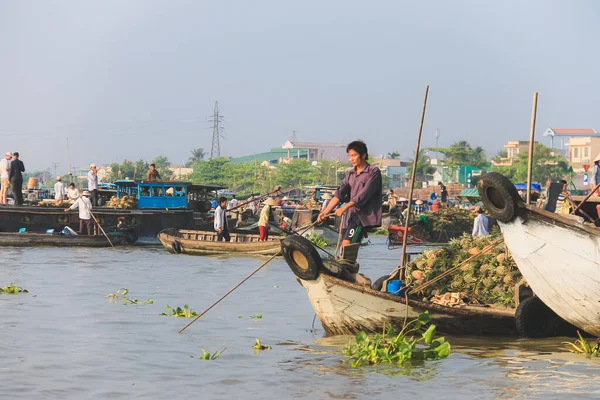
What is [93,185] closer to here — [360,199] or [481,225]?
[481,225]

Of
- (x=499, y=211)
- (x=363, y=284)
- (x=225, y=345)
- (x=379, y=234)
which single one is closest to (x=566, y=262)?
(x=499, y=211)

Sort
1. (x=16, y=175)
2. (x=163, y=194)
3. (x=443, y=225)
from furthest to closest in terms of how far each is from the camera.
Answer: (x=443, y=225), (x=163, y=194), (x=16, y=175)

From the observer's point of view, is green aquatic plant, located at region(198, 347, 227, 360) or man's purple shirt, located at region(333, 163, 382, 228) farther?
man's purple shirt, located at region(333, 163, 382, 228)

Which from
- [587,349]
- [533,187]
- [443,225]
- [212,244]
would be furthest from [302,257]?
Answer: [533,187]

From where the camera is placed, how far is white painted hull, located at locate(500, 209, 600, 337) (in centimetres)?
780

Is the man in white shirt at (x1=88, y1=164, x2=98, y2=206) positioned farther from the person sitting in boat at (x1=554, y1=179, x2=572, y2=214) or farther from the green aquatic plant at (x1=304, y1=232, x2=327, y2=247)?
the person sitting in boat at (x1=554, y1=179, x2=572, y2=214)

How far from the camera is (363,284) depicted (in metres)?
8.82

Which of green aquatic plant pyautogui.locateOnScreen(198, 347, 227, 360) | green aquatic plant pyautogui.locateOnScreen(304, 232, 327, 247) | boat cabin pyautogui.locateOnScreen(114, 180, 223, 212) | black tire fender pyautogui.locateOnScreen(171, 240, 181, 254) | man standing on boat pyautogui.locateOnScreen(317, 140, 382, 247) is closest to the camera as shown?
green aquatic plant pyautogui.locateOnScreen(198, 347, 227, 360)

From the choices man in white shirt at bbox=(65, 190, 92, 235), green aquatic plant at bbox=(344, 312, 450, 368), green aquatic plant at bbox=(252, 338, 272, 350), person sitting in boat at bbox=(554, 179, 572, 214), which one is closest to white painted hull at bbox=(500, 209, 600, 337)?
green aquatic plant at bbox=(344, 312, 450, 368)

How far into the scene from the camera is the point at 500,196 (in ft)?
26.2

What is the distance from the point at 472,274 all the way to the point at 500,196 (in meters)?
1.94

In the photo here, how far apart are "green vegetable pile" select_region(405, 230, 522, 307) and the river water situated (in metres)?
0.65

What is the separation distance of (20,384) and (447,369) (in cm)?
333

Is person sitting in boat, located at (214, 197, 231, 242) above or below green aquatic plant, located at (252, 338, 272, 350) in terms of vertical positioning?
above
